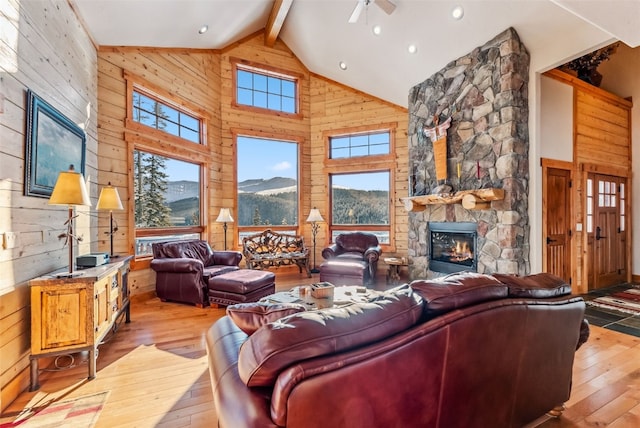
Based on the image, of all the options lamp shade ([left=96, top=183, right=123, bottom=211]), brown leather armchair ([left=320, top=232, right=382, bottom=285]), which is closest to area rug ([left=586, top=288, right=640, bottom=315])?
brown leather armchair ([left=320, top=232, right=382, bottom=285])

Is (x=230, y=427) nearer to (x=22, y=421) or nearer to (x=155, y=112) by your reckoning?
(x=22, y=421)

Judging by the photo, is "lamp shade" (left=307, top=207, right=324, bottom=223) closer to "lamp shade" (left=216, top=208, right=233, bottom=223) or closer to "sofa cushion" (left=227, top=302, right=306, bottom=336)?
"lamp shade" (left=216, top=208, right=233, bottom=223)

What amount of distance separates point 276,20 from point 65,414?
5.89 m

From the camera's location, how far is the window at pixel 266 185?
613cm

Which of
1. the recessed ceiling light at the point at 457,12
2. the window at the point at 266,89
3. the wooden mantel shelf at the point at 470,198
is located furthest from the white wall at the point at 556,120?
the window at the point at 266,89

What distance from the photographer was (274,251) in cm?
596

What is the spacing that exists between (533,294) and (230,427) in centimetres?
151

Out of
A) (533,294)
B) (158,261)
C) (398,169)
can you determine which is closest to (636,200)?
(398,169)

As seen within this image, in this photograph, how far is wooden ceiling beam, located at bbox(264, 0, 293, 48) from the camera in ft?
16.4

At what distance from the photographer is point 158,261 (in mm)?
4129

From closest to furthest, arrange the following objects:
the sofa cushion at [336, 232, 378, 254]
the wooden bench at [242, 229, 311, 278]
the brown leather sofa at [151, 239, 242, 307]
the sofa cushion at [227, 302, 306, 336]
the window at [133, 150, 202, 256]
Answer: the sofa cushion at [227, 302, 306, 336] < the brown leather sofa at [151, 239, 242, 307] < the window at [133, 150, 202, 256] < the wooden bench at [242, 229, 311, 278] < the sofa cushion at [336, 232, 378, 254]

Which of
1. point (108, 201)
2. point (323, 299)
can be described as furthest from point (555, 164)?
point (108, 201)

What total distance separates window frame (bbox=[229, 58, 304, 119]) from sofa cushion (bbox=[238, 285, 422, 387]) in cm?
570

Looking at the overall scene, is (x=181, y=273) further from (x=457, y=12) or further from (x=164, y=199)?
(x=457, y=12)
